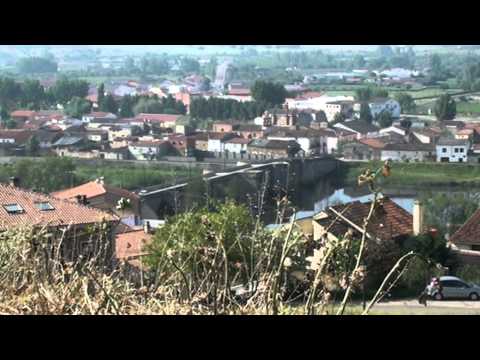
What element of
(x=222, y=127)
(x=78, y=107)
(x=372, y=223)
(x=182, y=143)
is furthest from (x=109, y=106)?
(x=372, y=223)

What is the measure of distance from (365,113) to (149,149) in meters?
4.37

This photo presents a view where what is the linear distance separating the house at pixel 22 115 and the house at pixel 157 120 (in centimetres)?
402

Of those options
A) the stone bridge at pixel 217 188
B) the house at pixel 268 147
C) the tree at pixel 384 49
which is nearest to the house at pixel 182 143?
the house at pixel 268 147

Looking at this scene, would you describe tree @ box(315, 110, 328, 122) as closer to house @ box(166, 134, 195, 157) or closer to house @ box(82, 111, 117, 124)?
house @ box(166, 134, 195, 157)

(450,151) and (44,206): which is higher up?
(44,206)

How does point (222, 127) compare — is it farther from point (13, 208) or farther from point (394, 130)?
point (13, 208)

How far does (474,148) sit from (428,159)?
1.83 feet

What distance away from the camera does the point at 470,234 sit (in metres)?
3.24

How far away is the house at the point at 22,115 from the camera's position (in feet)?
28.5
